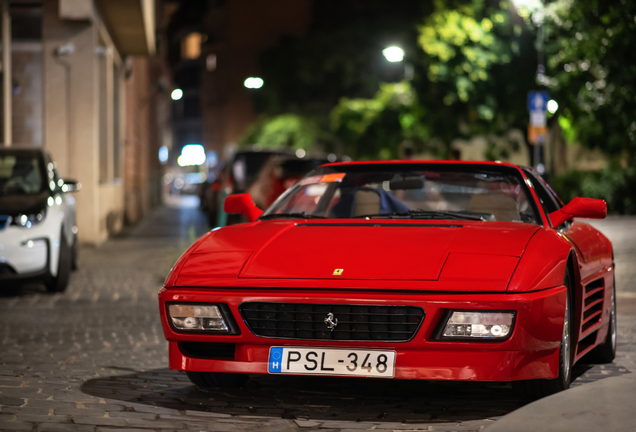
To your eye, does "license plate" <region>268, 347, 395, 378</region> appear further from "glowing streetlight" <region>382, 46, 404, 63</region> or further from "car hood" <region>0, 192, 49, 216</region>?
"glowing streetlight" <region>382, 46, 404, 63</region>

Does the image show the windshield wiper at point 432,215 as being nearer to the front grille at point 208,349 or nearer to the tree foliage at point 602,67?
the front grille at point 208,349

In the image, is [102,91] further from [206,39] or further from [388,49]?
[206,39]

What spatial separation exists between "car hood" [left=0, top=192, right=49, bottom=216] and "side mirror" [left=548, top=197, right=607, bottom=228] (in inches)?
250

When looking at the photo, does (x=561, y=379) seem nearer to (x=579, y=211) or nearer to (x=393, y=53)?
(x=579, y=211)

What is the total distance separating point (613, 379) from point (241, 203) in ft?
7.86

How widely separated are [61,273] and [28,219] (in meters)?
0.82

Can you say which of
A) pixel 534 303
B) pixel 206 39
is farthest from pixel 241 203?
pixel 206 39

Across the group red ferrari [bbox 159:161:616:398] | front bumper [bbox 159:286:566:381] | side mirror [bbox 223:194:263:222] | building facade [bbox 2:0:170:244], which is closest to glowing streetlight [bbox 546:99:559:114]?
building facade [bbox 2:0:170:244]

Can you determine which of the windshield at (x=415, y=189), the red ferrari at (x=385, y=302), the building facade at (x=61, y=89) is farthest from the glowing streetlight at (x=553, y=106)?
the red ferrari at (x=385, y=302)

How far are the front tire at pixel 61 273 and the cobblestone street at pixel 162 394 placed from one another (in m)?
2.05

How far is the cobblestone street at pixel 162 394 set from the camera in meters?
4.95

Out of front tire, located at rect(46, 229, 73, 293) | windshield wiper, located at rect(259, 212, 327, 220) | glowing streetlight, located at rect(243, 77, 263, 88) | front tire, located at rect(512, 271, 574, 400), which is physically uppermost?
glowing streetlight, located at rect(243, 77, 263, 88)

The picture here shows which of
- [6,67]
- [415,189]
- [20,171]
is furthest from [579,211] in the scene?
[6,67]

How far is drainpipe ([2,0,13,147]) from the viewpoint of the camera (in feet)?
57.7
